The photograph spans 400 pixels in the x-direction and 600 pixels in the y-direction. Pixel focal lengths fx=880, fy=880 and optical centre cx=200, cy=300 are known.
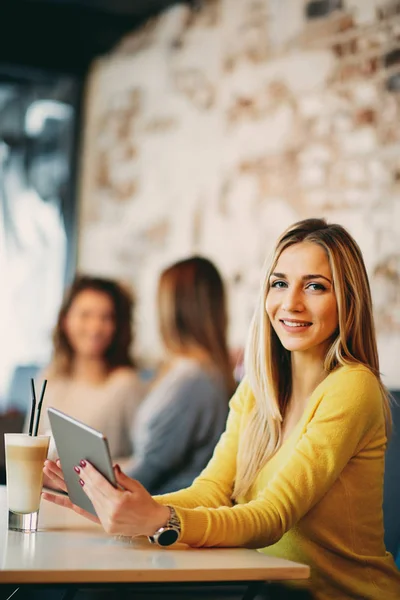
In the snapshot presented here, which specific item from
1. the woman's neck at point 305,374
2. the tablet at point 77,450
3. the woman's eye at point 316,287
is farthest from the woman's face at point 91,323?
the tablet at point 77,450

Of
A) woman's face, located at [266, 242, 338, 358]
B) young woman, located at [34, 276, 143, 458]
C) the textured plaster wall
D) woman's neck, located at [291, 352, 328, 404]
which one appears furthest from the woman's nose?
young woman, located at [34, 276, 143, 458]

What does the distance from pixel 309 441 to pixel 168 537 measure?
369 mm

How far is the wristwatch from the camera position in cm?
148

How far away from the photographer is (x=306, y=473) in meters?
1.66

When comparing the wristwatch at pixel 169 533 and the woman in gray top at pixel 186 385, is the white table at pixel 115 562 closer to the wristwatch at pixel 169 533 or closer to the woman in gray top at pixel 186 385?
the wristwatch at pixel 169 533

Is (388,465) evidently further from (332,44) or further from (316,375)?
(332,44)

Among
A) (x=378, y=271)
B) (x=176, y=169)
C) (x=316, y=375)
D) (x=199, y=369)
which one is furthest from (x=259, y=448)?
(x=176, y=169)

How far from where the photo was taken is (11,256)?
207 inches

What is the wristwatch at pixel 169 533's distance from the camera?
1484 millimetres

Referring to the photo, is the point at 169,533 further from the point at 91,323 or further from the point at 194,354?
the point at 91,323

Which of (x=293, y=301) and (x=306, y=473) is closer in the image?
(x=306, y=473)

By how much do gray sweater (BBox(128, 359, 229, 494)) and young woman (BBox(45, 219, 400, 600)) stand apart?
92cm

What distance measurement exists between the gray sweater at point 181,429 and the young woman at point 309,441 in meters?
0.92

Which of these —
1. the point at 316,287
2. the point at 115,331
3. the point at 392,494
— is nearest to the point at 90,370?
the point at 115,331
